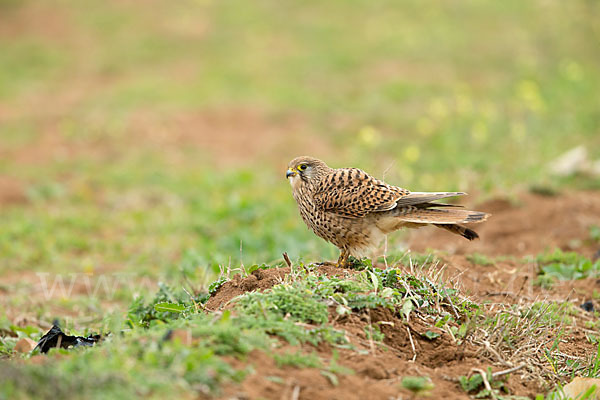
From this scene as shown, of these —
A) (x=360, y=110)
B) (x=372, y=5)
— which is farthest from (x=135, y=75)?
(x=372, y=5)

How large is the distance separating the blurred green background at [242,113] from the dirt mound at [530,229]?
2.32 ft

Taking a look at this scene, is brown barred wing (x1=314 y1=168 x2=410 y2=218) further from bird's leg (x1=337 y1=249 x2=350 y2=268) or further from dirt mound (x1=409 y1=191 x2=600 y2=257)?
dirt mound (x1=409 y1=191 x2=600 y2=257)

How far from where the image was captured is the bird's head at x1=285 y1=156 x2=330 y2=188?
5570mm

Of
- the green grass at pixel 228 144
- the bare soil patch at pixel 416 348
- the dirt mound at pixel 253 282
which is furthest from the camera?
the dirt mound at pixel 253 282

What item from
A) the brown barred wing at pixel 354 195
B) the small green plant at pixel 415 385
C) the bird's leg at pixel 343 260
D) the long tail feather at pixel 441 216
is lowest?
the small green plant at pixel 415 385

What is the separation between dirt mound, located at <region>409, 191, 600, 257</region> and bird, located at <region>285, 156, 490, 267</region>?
2.03 metres

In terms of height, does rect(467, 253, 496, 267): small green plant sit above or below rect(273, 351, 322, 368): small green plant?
below

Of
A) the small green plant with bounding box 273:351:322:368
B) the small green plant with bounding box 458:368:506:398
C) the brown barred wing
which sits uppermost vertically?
the brown barred wing

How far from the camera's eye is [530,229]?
25.8 feet

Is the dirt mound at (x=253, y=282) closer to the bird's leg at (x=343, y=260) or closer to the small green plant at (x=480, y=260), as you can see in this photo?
the bird's leg at (x=343, y=260)

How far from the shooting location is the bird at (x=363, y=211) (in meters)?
5.10

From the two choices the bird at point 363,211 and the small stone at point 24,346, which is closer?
the small stone at point 24,346

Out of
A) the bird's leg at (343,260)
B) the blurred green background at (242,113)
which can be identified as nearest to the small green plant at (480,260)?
the blurred green background at (242,113)

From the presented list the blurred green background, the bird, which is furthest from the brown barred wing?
the blurred green background
